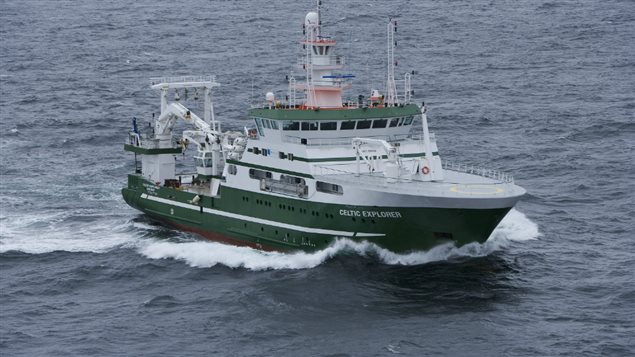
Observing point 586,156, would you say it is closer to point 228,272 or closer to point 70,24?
point 228,272

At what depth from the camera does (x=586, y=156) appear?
7819 cm

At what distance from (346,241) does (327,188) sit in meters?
2.97

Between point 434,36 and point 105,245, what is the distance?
7896 cm

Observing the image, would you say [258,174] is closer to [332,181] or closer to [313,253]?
[313,253]

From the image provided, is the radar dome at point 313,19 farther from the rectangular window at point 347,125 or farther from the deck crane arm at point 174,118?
the deck crane arm at point 174,118

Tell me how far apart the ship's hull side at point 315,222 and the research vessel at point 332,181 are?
58mm

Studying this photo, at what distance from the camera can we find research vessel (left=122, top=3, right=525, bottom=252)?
55.1 m

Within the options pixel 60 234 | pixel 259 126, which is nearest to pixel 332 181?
pixel 259 126

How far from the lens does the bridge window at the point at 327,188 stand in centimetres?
5697

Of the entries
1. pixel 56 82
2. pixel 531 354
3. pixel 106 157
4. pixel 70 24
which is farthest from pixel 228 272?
pixel 70 24

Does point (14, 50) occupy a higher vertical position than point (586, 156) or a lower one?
higher

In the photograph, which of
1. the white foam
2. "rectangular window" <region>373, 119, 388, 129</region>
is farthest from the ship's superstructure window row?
the white foam

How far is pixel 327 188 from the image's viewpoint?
5744cm

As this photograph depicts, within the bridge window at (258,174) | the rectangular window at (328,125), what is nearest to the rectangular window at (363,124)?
the rectangular window at (328,125)
